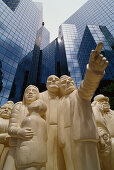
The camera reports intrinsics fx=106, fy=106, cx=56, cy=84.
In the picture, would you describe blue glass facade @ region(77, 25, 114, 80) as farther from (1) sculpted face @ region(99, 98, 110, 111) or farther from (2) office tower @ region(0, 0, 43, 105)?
(1) sculpted face @ region(99, 98, 110, 111)

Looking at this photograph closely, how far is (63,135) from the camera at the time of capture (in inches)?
65.9

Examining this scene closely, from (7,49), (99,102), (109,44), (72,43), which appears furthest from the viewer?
(72,43)

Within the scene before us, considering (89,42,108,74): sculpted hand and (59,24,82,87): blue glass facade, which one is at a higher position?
(59,24,82,87): blue glass facade

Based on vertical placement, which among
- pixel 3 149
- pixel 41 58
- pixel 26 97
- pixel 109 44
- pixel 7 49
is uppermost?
pixel 41 58

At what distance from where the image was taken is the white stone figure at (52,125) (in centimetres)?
158

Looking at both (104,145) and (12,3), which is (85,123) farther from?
(12,3)

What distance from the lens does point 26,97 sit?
88.0 inches

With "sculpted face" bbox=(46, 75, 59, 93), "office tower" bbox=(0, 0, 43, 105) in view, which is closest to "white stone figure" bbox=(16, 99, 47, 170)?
"sculpted face" bbox=(46, 75, 59, 93)

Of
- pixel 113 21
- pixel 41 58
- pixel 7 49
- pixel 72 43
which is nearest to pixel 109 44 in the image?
pixel 113 21

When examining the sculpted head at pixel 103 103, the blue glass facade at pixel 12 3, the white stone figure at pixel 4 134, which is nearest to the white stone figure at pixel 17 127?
the white stone figure at pixel 4 134

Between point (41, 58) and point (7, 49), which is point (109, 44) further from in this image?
point (41, 58)

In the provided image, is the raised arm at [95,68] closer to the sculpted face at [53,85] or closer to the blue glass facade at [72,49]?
the sculpted face at [53,85]

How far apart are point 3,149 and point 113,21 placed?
36700 millimetres

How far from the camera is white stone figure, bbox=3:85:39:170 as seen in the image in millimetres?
1521
